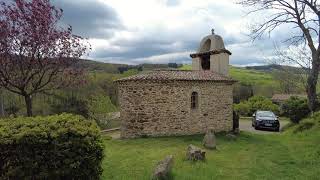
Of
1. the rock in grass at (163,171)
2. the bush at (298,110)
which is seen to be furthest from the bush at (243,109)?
the rock in grass at (163,171)

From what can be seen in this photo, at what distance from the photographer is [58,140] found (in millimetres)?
7605

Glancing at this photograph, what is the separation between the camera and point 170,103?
859 inches

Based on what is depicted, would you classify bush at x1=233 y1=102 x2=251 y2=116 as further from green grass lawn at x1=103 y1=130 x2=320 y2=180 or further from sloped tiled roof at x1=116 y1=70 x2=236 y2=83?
green grass lawn at x1=103 y1=130 x2=320 y2=180

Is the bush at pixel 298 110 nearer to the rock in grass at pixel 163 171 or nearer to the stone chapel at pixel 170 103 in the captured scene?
the stone chapel at pixel 170 103

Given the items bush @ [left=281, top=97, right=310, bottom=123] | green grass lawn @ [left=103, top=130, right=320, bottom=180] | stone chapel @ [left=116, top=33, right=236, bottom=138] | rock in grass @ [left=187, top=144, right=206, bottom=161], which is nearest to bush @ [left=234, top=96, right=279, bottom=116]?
bush @ [left=281, top=97, right=310, bottom=123]

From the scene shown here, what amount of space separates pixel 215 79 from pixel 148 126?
17.4 feet

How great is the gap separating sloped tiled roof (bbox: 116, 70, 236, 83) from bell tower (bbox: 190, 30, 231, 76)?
154 centimetres

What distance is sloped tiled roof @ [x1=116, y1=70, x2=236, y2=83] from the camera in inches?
857

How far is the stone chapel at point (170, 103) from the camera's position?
21719 mm

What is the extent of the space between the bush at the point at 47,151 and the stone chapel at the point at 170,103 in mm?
13587

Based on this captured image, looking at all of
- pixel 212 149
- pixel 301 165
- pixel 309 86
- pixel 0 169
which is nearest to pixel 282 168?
pixel 301 165

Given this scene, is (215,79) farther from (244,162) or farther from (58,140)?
(58,140)

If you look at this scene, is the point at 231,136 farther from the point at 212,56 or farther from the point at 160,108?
the point at 212,56

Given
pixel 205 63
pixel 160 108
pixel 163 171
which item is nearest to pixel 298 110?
pixel 205 63
